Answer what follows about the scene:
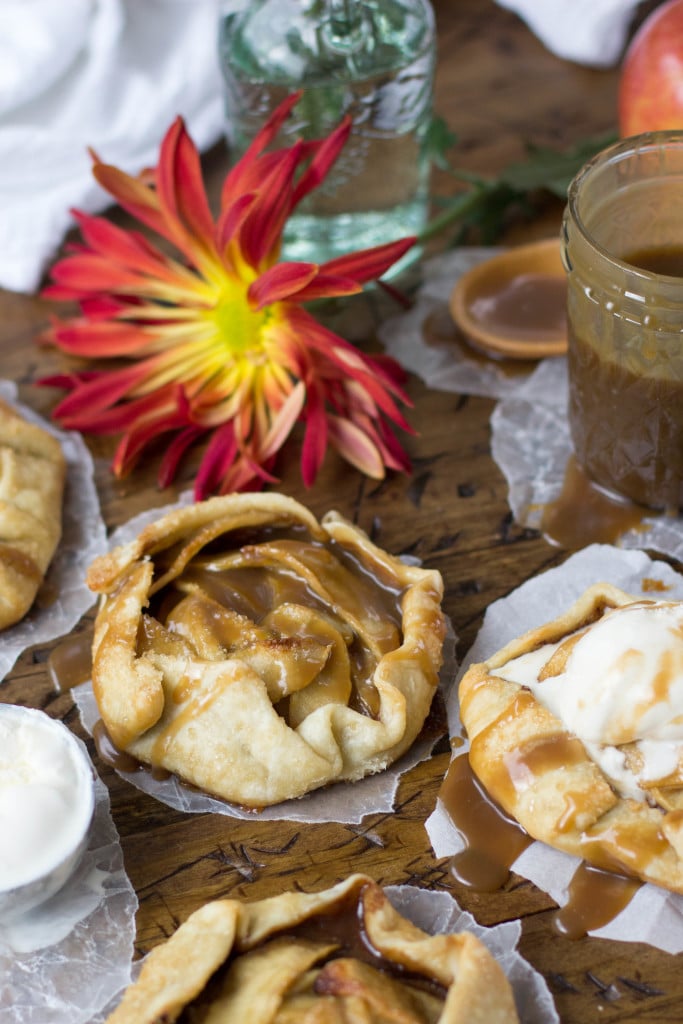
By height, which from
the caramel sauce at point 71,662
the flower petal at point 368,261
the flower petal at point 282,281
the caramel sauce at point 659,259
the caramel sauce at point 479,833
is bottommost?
the caramel sauce at point 479,833

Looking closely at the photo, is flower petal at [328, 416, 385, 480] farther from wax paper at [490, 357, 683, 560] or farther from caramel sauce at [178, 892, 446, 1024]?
caramel sauce at [178, 892, 446, 1024]

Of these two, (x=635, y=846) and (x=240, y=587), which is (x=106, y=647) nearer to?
(x=240, y=587)

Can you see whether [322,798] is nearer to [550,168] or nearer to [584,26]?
[550,168]

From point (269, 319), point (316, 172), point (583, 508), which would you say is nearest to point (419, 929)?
point (583, 508)

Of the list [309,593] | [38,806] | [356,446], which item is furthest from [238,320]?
[38,806]

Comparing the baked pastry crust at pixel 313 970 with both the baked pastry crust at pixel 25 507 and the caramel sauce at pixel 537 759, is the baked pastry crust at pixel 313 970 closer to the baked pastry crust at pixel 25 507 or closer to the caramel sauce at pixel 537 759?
the caramel sauce at pixel 537 759

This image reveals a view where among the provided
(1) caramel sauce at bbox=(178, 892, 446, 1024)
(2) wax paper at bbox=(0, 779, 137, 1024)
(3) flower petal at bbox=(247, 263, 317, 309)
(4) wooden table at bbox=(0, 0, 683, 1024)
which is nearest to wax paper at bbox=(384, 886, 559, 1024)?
(4) wooden table at bbox=(0, 0, 683, 1024)

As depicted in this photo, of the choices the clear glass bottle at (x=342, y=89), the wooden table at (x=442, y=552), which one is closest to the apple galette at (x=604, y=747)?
the wooden table at (x=442, y=552)
